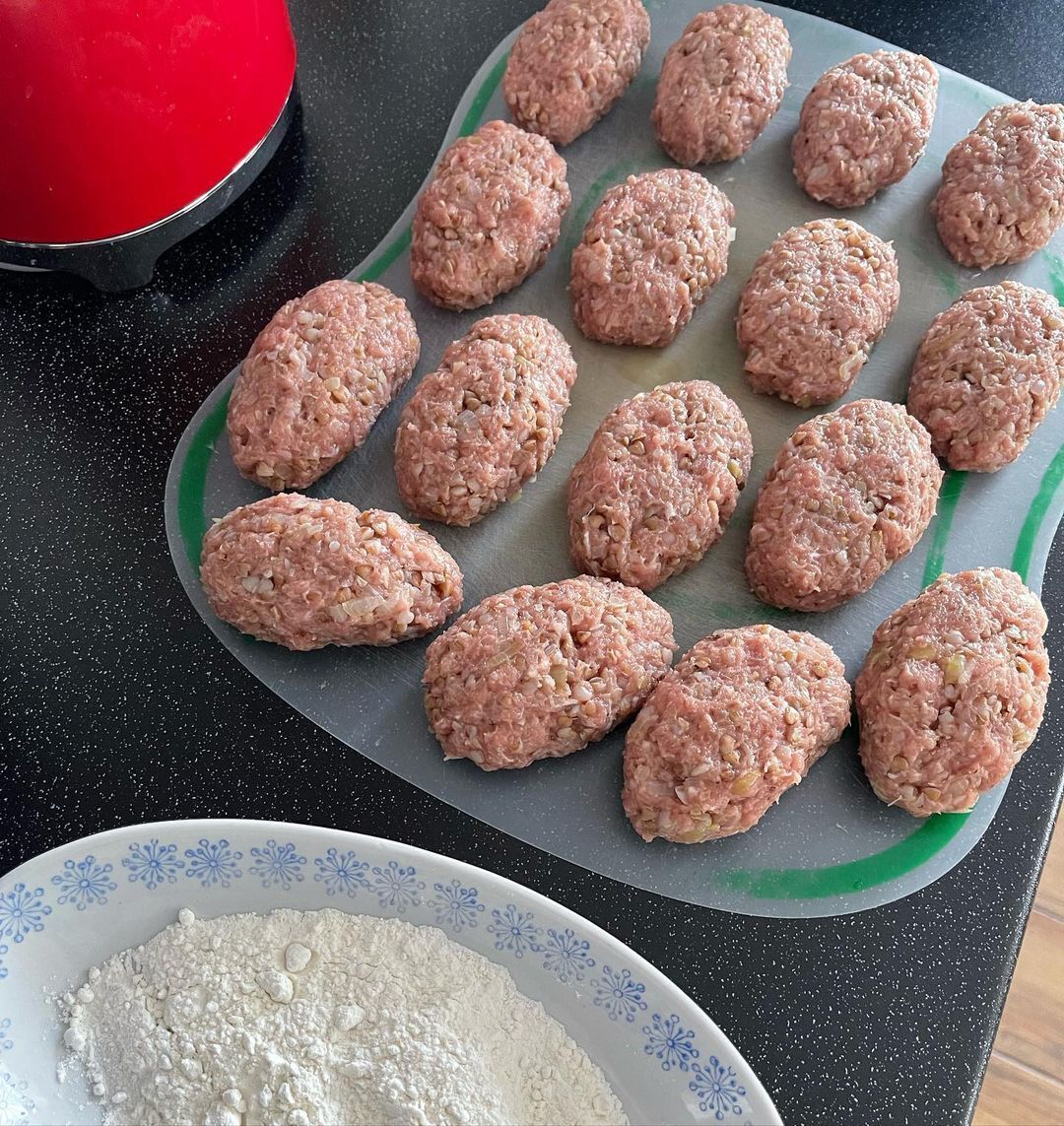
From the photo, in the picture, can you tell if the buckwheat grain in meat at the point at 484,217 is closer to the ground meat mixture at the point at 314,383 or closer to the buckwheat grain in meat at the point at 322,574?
the ground meat mixture at the point at 314,383

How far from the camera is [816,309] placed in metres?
1.51

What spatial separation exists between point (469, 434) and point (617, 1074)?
0.72 metres

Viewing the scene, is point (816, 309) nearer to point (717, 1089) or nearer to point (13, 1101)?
point (717, 1089)

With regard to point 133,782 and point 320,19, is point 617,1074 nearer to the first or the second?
point 133,782

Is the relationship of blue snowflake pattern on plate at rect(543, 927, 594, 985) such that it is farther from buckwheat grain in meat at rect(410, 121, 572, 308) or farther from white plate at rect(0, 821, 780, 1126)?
buckwheat grain in meat at rect(410, 121, 572, 308)

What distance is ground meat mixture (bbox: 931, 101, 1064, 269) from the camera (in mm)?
1580

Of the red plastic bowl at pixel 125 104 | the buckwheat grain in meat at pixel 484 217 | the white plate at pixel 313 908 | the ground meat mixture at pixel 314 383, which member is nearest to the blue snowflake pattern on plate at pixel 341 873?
the white plate at pixel 313 908

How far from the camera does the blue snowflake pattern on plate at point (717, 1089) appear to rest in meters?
1.09

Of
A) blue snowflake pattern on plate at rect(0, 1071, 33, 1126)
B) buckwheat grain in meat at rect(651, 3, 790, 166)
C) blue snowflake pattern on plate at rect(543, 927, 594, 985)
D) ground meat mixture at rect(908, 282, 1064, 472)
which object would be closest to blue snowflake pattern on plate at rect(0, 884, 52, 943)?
blue snowflake pattern on plate at rect(0, 1071, 33, 1126)

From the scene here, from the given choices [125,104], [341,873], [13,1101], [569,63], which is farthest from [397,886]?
[569,63]

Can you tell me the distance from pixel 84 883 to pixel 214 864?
0.41 ft

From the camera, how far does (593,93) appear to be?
1679mm

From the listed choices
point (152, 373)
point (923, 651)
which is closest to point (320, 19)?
point (152, 373)

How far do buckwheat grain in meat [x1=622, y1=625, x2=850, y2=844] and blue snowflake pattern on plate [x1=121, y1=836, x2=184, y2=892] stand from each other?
1.58 ft
